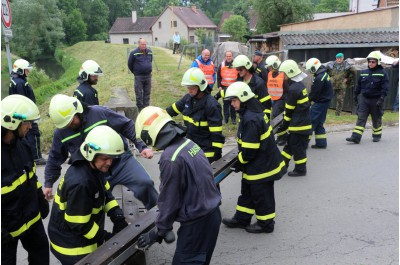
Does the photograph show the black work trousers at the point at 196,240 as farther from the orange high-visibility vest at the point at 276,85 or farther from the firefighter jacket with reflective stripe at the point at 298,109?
the orange high-visibility vest at the point at 276,85

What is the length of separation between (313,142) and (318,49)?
905 centimetres

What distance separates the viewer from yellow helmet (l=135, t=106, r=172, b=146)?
9.29 feet

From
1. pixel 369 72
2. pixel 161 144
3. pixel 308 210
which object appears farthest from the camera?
pixel 369 72

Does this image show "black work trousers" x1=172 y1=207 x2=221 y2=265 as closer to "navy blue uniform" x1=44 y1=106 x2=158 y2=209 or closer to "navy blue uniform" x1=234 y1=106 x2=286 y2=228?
"navy blue uniform" x1=44 y1=106 x2=158 y2=209

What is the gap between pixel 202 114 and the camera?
16.0 feet

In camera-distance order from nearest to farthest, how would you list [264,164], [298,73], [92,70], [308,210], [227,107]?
[264,164] < [308,210] < [92,70] < [298,73] < [227,107]

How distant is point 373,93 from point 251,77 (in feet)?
11.1

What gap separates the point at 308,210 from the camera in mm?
5301

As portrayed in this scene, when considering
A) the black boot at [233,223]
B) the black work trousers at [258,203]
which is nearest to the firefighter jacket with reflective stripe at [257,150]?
the black work trousers at [258,203]

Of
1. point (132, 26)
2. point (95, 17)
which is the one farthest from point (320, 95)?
point (95, 17)

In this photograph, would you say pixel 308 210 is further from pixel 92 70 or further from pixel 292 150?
pixel 92 70

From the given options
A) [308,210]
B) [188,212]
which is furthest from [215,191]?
[308,210]

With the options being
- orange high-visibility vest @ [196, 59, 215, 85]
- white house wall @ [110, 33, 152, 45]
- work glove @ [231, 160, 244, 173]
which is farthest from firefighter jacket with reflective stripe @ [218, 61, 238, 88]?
white house wall @ [110, 33, 152, 45]

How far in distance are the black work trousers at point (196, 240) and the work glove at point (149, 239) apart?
0.18 metres
